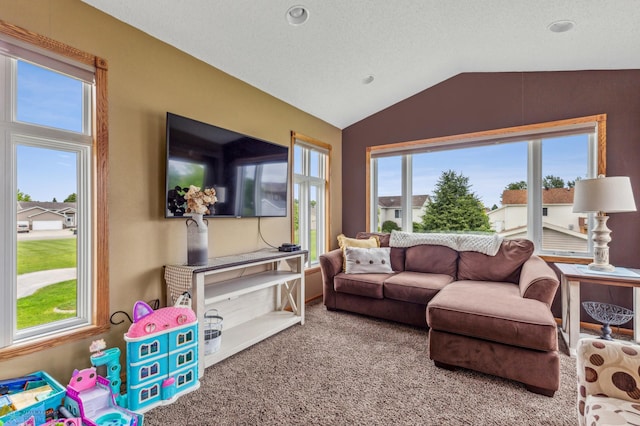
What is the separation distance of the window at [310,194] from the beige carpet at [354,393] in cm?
161

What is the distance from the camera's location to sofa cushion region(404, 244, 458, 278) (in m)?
3.31

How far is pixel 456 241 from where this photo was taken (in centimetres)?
337

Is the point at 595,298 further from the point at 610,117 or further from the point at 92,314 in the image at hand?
the point at 92,314

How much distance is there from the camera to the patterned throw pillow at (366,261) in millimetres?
3402

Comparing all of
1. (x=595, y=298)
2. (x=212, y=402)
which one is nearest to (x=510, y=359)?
(x=595, y=298)

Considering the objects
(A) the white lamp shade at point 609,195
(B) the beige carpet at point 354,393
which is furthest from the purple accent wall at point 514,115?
(B) the beige carpet at point 354,393

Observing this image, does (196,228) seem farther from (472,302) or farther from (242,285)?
(472,302)

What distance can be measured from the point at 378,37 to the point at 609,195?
2358 mm

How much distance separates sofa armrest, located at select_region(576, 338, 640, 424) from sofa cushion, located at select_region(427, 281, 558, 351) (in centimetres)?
60

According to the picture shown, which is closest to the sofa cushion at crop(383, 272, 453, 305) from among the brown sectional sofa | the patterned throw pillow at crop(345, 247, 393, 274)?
the brown sectional sofa

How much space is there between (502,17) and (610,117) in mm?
1571

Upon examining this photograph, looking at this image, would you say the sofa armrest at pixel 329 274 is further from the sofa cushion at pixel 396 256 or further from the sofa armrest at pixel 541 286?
the sofa armrest at pixel 541 286

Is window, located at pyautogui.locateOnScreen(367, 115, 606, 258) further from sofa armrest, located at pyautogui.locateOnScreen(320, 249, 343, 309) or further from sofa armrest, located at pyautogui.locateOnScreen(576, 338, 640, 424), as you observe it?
sofa armrest, located at pyautogui.locateOnScreen(576, 338, 640, 424)

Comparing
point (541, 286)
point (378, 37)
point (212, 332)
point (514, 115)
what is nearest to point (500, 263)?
point (541, 286)
